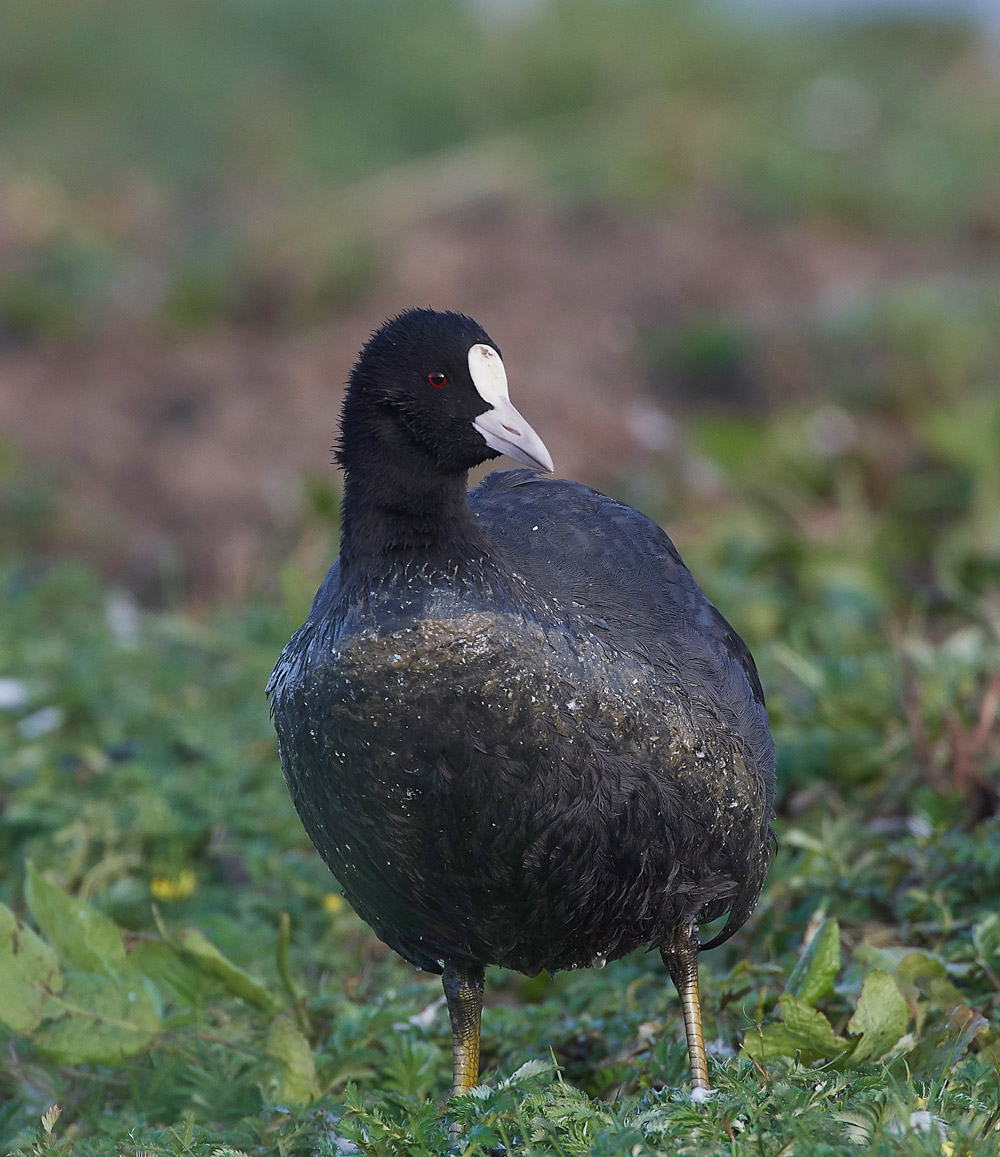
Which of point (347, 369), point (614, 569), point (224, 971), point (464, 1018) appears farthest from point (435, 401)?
point (347, 369)

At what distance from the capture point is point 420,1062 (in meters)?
3.05

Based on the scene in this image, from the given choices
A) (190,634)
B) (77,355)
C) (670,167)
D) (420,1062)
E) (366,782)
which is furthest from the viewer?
(670,167)

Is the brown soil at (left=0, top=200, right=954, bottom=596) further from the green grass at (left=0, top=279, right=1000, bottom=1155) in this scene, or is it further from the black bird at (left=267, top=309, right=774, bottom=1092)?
the black bird at (left=267, top=309, right=774, bottom=1092)

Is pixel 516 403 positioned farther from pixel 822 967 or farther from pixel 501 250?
pixel 822 967

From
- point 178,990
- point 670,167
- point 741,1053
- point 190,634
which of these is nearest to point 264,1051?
point 178,990

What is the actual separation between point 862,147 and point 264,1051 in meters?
8.38

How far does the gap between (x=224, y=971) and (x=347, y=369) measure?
14.4ft

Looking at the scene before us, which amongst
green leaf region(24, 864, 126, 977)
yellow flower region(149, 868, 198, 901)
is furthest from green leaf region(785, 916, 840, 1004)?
yellow flower region(149, 868, 198, 901)

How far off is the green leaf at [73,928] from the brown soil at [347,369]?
8.77ft

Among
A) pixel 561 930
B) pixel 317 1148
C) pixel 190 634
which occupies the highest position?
pixel 190 634

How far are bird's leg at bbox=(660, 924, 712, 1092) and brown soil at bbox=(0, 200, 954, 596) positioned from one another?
319cm

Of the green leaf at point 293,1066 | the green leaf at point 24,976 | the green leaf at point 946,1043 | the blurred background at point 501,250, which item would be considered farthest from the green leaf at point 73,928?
the blurred background at point 501,250

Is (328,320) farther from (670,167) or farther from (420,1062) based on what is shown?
(420,1062)

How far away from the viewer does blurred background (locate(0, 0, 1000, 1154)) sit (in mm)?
3240
